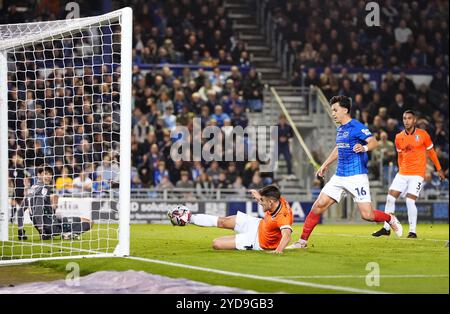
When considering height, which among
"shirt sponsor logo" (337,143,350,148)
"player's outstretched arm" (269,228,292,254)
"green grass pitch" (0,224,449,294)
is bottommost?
"green grass pitch" (0,224,449,294)

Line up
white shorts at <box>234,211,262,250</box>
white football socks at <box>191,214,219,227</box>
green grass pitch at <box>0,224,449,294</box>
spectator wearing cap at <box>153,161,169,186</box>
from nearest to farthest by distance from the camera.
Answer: green grass pitch at <box>0,224,449,294</box> < white shorts at <box>234,211,262,250</box> < white football socks at <box>191,214,219,227</box> < spectator wearing cap at <box>153,161,169,186</box>

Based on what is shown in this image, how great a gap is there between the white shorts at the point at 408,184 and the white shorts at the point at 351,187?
3170 millimetres

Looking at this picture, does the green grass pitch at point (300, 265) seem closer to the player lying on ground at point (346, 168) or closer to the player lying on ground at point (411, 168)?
the player lying on ground at point (346, 168)

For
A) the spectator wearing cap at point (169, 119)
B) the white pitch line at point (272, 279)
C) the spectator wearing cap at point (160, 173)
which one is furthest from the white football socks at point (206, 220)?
the spectator wearing cap at point (169, 119)

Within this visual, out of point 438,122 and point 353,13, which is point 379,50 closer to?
point 353,13

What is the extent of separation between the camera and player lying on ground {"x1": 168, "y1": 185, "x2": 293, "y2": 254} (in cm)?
1200

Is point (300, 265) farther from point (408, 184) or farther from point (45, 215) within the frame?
point (408, 184)

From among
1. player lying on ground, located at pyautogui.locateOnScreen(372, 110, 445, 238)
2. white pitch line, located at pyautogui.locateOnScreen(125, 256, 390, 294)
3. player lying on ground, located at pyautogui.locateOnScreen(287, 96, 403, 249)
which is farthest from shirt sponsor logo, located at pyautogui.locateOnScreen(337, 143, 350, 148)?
player lying on ground, located at pyautogui.locateOnScreen(372, 110, 445, 238)

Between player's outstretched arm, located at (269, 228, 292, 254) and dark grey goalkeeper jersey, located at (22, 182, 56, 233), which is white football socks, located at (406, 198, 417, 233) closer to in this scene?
player's outstretched arm, located at (269, 228, 292, 254)

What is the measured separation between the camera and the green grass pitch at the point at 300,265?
9.09m

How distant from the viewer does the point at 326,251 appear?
13000mm

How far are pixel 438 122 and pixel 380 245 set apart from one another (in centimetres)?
1317

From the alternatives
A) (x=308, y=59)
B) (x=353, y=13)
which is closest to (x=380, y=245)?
(x=308, y=59)

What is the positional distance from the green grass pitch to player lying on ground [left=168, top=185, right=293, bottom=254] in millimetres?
259
